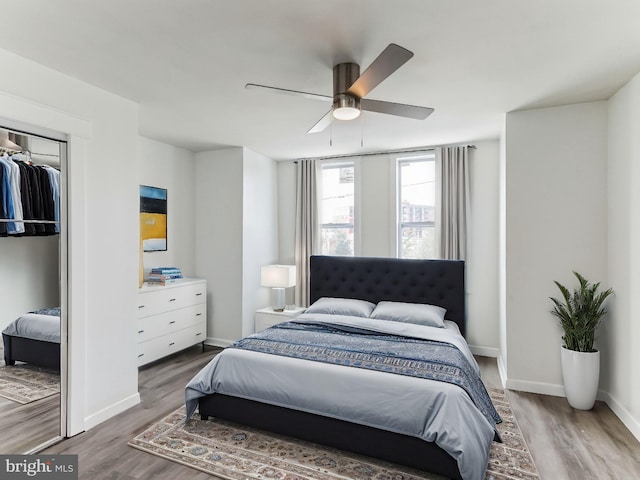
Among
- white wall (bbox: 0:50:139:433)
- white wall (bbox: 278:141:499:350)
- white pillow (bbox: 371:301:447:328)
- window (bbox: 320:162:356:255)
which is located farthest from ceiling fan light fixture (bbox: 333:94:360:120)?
window (bbox: 320:162:356:255)

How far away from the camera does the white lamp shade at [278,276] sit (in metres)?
4.89

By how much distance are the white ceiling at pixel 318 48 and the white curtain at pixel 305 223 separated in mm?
1809

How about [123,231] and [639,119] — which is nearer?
[639,119]

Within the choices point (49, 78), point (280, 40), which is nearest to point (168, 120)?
point (49, 78)

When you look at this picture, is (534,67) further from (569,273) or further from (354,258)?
(354,258)

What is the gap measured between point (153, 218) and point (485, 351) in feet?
14.1

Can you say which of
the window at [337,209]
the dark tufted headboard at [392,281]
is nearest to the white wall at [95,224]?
the dark tufted headboard at [392,281]

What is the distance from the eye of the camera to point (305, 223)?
17.4ft

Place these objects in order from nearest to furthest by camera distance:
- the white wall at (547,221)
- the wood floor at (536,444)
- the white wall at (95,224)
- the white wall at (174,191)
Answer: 1. the wood floor at (536,444)
2. the white wall at (95,224)
3. the white wall at (547,221)
4. the white wall at (174,191)

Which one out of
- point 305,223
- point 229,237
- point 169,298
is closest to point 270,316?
point 229,237

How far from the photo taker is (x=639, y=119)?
266 centimetres

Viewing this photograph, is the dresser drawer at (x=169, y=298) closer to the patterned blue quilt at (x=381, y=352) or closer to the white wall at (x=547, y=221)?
the patterned blue quilt at (x=381, y=352)

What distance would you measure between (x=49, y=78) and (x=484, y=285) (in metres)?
4.63

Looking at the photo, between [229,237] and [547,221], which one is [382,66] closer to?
[547,221]
